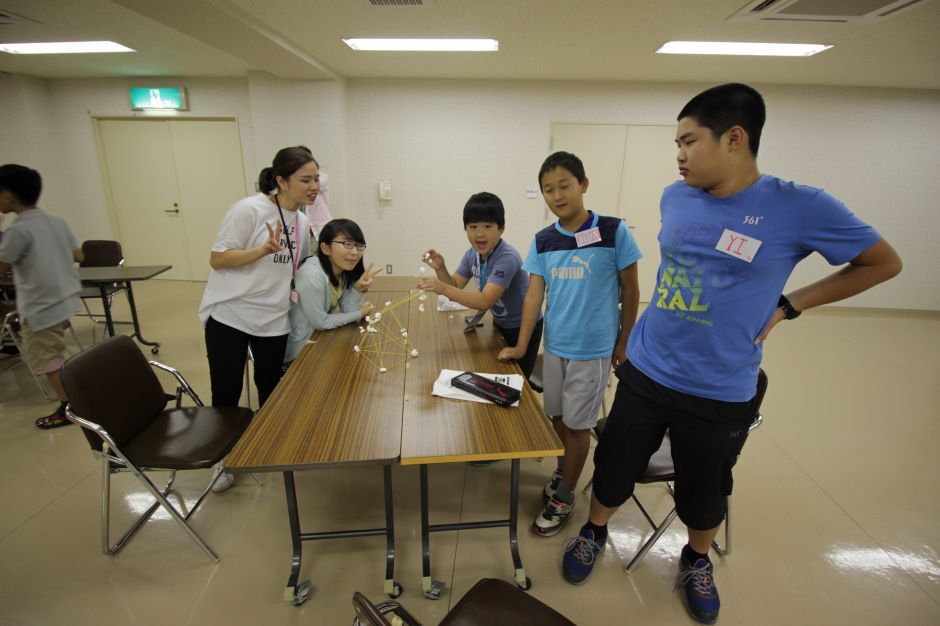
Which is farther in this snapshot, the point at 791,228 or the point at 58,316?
the point at 58,316

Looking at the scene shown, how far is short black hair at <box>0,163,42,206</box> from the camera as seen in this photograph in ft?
7.68

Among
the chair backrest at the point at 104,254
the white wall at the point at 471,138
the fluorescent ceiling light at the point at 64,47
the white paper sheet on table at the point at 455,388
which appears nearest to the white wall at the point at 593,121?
the white wall at the point at 471,138

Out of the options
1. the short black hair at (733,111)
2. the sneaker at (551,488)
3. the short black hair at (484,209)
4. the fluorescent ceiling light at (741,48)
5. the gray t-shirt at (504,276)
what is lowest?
the sneaker at (551,488)

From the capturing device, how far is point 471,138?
540cm

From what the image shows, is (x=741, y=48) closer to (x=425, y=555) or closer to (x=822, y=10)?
(x=822, y=10)

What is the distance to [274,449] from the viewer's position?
1.33 m

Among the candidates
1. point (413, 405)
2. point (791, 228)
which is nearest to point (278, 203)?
point (413, 405)

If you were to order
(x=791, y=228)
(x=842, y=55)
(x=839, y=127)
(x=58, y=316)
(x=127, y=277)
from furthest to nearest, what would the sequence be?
(x=839, y=127) < (x=842, y=55) < (x=127, y=277) < (x=58, y=316) < (x=791, y=228)

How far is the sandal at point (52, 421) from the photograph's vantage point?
2740 mm

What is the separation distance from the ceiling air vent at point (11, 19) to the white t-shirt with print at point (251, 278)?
11.2 ft

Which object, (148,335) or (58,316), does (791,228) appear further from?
(148,335)

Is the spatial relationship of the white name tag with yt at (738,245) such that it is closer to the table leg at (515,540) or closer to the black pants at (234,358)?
the table leg at (515,540)

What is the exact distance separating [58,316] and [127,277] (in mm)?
953

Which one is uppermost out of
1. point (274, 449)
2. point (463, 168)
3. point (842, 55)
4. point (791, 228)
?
point (842, 55)
